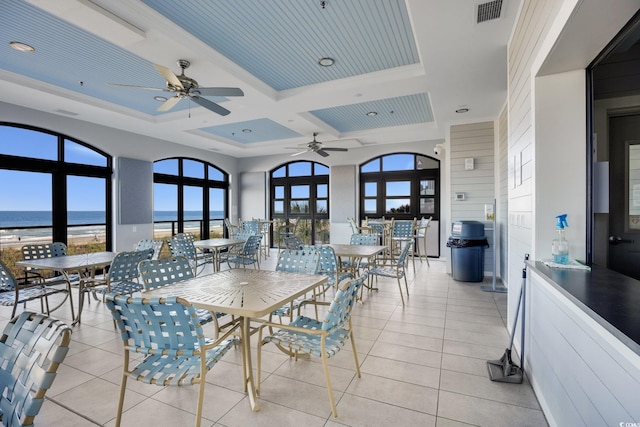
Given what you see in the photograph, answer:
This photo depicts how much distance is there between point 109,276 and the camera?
3.52 m

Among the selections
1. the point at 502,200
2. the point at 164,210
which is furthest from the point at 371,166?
the point at 164,210

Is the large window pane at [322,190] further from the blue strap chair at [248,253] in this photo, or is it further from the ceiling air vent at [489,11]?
the ceiling air vent at [489,11]

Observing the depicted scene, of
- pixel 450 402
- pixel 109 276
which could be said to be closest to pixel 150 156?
pixel 109 276

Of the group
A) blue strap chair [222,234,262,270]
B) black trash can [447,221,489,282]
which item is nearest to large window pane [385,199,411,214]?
black trash can [447,221,489,282]

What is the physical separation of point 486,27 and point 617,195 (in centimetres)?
193

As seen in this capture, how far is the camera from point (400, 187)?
341 inches

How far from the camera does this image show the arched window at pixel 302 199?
9656 millimetres

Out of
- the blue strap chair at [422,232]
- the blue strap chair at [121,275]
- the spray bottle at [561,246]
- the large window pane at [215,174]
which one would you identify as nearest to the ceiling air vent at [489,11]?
the spray bottle at [561,246]

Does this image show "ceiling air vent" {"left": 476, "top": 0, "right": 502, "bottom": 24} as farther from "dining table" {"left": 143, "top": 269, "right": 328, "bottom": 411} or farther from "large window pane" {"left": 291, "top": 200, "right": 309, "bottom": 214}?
"large window pane" {"left": 291, "top": 200, "right": 309, "bottom": 214}

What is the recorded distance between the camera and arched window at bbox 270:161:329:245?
380 inches

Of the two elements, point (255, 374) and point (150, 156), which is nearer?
point (255, 374)

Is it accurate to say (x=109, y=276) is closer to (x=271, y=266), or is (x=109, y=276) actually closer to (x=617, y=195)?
(x=271, y=266)

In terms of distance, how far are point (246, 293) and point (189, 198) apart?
24.5ft

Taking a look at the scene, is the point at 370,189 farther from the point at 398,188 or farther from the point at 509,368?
the point at 509,368
